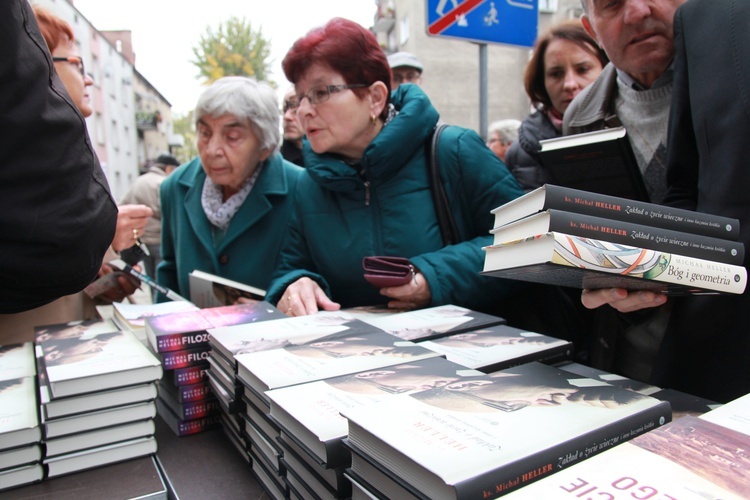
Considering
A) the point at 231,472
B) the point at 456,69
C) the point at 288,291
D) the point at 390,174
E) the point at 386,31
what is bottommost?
the point at 231,472

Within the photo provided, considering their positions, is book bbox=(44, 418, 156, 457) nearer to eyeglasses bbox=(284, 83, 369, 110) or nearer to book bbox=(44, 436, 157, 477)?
book bbox=(44, 436, 157, 477)

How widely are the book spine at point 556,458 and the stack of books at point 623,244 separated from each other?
233mm

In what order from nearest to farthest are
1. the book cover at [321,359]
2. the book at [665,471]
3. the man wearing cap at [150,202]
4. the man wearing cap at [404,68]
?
the book at [665,471] < the book cover at [321,359] < the man wearing cap at [404,68] < the man wearing cap at [150,202]

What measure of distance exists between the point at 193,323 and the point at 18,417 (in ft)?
1.45

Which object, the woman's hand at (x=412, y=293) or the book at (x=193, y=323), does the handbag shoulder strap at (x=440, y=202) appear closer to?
the woman's hand at (x=412, y=293)

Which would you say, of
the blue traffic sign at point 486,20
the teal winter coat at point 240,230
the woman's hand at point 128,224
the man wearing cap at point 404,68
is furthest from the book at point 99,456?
the man wearing cap at point 404,68

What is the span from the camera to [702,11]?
1.20 meters

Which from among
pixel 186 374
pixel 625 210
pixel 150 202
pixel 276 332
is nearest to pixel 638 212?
pixel 625 210

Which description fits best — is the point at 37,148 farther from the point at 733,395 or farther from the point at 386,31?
the point at 386,31

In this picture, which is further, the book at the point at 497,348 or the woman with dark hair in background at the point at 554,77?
the woman with dark hair in background at the point at 554,77

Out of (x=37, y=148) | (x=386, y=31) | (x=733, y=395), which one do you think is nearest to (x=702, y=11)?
(x=733, y=395)

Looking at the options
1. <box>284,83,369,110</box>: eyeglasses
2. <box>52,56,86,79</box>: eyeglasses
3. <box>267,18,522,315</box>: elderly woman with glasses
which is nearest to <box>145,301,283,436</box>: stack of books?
<box>267,18,522,315</box>: elderly woman with glasses

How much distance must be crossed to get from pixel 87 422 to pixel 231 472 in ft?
1.06

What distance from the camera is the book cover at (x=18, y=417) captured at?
963 millimetres
